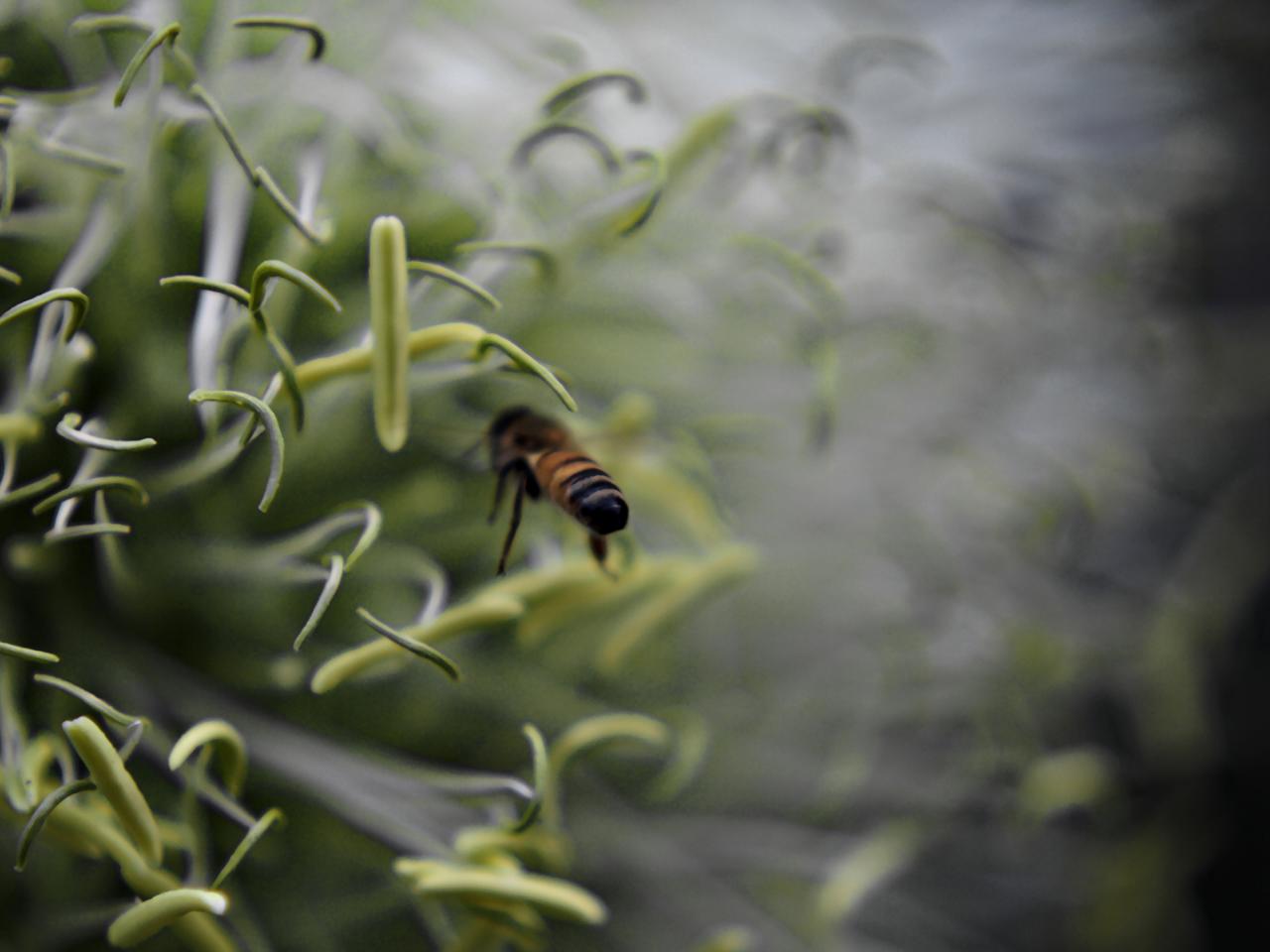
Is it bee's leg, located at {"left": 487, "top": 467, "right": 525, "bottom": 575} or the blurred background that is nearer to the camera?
bee's leg, located at {"left": 487, "top": 467, "right": 525, "bottom": 575}

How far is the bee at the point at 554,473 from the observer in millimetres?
279

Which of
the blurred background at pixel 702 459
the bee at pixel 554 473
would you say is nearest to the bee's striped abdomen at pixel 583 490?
the bee at pixel 554 473

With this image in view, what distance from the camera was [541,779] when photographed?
35 centimetres

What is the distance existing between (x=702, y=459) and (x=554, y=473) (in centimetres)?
21

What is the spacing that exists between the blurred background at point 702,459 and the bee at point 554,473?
6 centimetres

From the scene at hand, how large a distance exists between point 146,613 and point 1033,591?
43 centimetres

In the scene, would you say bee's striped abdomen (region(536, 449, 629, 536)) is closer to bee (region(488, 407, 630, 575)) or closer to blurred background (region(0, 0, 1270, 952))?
bee (region(488, 407, 630, 575))

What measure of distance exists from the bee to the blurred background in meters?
0.06

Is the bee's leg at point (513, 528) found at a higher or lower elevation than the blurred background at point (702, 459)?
lower

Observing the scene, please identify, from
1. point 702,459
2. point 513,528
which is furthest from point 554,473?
point 702,459

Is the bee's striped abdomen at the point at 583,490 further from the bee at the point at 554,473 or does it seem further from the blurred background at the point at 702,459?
the blurred background at the point at 702,459

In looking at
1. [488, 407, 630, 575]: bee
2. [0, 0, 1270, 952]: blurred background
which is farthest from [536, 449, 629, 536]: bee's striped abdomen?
[0, 0, 1270, 952]: blurred background

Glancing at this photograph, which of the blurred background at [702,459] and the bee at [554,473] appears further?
the blurred background at [702,459]

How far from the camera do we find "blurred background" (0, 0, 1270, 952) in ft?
1.34
